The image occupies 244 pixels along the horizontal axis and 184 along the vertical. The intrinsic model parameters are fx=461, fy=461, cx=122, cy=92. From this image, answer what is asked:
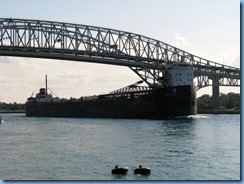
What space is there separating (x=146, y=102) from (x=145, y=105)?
1.87ft

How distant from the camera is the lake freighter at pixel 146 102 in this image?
72312mm

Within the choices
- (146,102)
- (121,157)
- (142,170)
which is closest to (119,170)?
(142,170)

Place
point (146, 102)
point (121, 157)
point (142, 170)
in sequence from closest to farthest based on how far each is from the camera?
1. point (142, 170)
2. point (121, 157)
3. point (146, 102)

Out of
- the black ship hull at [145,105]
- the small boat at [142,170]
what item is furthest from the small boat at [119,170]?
the black ship hull at [145,105]

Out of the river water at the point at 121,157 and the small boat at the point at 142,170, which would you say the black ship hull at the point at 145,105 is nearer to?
the river water at the point at 121,157

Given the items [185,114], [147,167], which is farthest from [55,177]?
[185,114]

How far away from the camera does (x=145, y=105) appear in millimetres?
74562

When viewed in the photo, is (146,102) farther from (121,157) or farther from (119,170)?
(119,170)

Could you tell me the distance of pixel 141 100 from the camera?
7519 centimetres

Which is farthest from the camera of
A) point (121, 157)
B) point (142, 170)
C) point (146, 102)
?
point (146, 102)

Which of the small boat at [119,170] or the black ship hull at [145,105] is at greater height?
the black ship hull at [145,105]

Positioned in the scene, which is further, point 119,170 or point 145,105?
point 145,105

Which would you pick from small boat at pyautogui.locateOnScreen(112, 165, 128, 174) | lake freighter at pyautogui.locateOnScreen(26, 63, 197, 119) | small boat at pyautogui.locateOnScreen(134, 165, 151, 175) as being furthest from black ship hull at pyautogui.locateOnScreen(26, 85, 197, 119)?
small boat at pyautogui.locateOnScreen(112, 165, 128, 174)

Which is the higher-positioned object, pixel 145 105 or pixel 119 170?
pixel 145 105
